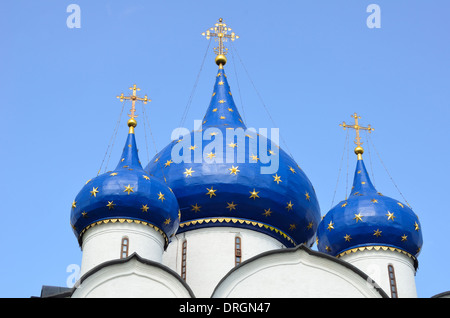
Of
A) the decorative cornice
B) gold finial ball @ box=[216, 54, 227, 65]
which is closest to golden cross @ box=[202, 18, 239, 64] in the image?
gold finial ball @ box=[216, 54, 227, 65]

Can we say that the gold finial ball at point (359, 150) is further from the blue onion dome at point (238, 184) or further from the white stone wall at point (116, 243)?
the white stone wall at point (116, 243)

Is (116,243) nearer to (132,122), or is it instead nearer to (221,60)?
(132,122)

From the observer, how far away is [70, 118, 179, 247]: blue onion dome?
13031 mm

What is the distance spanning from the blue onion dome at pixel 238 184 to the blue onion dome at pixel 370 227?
0.56 m

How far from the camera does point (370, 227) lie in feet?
45.5

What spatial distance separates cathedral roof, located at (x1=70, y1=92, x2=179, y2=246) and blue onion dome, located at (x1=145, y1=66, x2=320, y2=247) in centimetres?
89

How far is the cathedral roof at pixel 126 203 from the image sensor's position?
42.8 ft

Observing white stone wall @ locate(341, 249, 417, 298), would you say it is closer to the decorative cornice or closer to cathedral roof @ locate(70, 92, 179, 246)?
the decorative cornice

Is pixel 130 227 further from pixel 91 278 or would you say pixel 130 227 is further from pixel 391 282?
pixel 391 282

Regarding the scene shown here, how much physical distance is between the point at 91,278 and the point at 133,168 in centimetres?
297

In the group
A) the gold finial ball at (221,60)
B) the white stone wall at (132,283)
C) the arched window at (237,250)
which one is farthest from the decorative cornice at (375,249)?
the gold finial ball at (221,60)

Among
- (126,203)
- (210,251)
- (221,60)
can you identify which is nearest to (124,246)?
(126,203)

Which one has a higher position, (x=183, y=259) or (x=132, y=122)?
(x=132, y=122)

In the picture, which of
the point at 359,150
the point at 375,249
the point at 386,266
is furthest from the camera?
the point at 359,150
